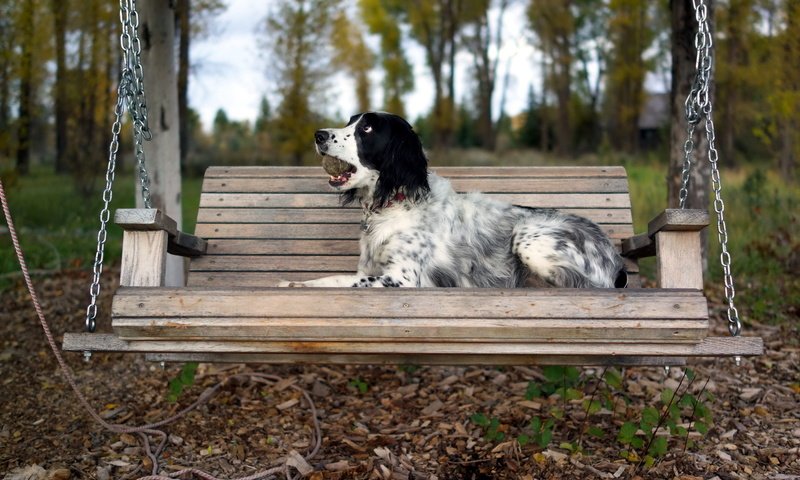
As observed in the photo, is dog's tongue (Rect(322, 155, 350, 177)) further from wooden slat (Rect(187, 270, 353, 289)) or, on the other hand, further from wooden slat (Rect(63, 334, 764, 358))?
wooden slat (Rect(63, 334, 764, 358))

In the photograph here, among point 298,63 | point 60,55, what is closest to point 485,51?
point 298,63

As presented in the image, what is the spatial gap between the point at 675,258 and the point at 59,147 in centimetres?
1696

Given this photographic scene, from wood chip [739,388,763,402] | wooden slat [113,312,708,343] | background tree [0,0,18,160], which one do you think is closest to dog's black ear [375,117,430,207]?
wooden slat [113,312,708,343]

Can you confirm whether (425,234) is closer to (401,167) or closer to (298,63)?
(401,167)

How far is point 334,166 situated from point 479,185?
1.01 metres

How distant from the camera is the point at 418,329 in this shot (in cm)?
245

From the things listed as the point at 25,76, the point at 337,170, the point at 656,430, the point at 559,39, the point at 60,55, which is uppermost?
the point at 559,39

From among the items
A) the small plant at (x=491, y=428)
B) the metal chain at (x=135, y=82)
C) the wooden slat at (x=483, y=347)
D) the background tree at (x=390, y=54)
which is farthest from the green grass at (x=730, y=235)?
the background tree at (x=390, y=54)

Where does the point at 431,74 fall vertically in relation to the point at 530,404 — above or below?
above

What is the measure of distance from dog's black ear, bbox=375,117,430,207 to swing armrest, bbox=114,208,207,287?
0.99 metres

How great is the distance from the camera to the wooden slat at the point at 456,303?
2412 millimetres

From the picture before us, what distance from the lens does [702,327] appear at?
242cm

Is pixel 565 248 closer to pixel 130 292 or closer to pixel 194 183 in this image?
pixel 130 292

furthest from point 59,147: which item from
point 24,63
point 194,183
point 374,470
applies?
point 374,470
